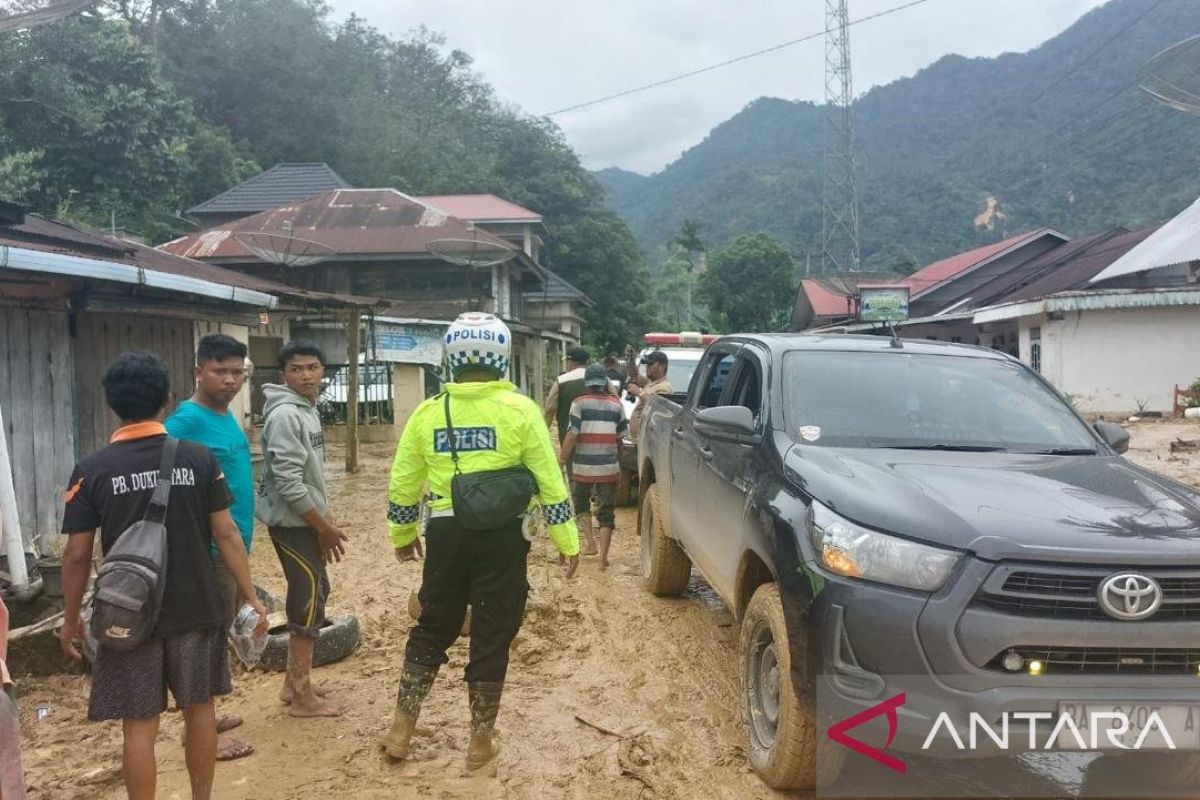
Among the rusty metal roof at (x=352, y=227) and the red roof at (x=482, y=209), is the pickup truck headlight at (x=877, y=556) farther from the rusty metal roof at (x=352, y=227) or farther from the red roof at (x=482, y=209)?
the red roof at (x=482, y=209)

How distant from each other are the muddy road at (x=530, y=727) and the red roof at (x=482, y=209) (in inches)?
1077

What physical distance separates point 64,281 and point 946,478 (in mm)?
6737

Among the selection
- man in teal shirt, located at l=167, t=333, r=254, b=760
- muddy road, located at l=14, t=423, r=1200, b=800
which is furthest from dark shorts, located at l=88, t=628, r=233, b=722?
muddy road, located at l=14, t=423, r=1200, b=800

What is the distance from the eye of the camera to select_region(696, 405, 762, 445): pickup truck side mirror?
3.96 meters

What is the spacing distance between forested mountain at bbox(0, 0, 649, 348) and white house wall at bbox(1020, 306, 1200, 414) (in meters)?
24.4

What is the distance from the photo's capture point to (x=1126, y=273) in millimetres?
20188

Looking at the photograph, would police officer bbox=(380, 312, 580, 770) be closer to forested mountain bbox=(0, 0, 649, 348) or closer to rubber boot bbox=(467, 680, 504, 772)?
rubber boot bbox=(467, 680, 504, 772)

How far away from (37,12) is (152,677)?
5.28 m

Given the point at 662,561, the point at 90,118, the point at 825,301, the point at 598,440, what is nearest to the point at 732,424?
the point at 662,561

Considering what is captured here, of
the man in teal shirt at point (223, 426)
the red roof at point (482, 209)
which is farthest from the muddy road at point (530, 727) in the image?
the red roof at point (482, 209)

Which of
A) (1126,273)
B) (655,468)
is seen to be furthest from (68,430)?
(1126,273)

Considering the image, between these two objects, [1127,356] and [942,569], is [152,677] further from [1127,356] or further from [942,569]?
[1127,356]

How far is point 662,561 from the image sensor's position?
616 cm

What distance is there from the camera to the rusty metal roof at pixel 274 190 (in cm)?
3012
